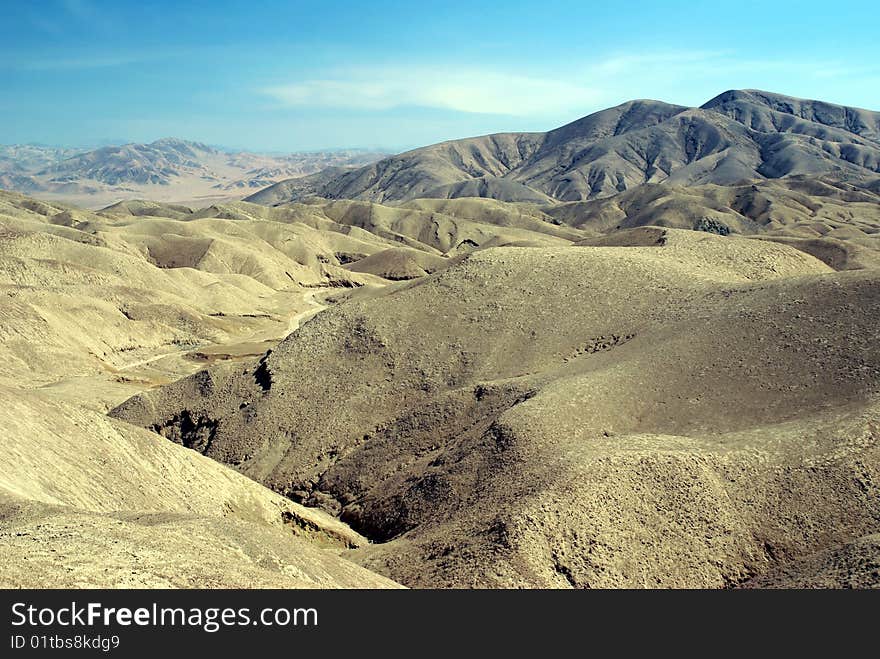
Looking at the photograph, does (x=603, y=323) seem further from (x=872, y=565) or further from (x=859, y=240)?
(x=859, y=240)

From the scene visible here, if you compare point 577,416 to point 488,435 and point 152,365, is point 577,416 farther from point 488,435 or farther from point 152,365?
point 152,365

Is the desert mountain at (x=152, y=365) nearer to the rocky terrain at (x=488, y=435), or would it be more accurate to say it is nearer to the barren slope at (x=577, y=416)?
the rocky terrain at (x=488, y=435)

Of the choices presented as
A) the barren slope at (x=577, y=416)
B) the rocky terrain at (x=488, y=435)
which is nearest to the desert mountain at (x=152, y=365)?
the rocky terrain at (x=488, y=435)

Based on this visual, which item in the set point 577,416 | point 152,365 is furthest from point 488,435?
point 152,365

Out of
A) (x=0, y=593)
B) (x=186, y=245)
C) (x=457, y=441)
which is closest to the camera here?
(x=0, y=593)

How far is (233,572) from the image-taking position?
14.5 meters

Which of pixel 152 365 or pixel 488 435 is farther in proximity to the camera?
pixel 152 365

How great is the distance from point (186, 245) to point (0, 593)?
100648mm

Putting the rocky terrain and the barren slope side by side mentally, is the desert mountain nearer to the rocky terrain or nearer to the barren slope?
the rocky terrain

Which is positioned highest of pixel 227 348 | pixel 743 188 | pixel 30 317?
pixel 743 188

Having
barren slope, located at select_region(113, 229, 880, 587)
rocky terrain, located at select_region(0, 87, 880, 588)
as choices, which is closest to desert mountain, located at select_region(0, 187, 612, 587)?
rocky terrain, located at select_region(0, 87, 880, 588)

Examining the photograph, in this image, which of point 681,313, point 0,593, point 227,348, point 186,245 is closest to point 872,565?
point 0,593

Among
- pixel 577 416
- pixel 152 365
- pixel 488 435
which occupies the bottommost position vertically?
pixel 152 365

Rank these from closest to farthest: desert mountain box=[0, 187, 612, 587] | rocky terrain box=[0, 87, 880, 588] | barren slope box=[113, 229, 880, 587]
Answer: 1. desert mountain box=[0, 187, 612, 587]
2. rocky terrain box=[0, 87, 880, 588]
3. barren slope box=[113, 229, 880, 587]
